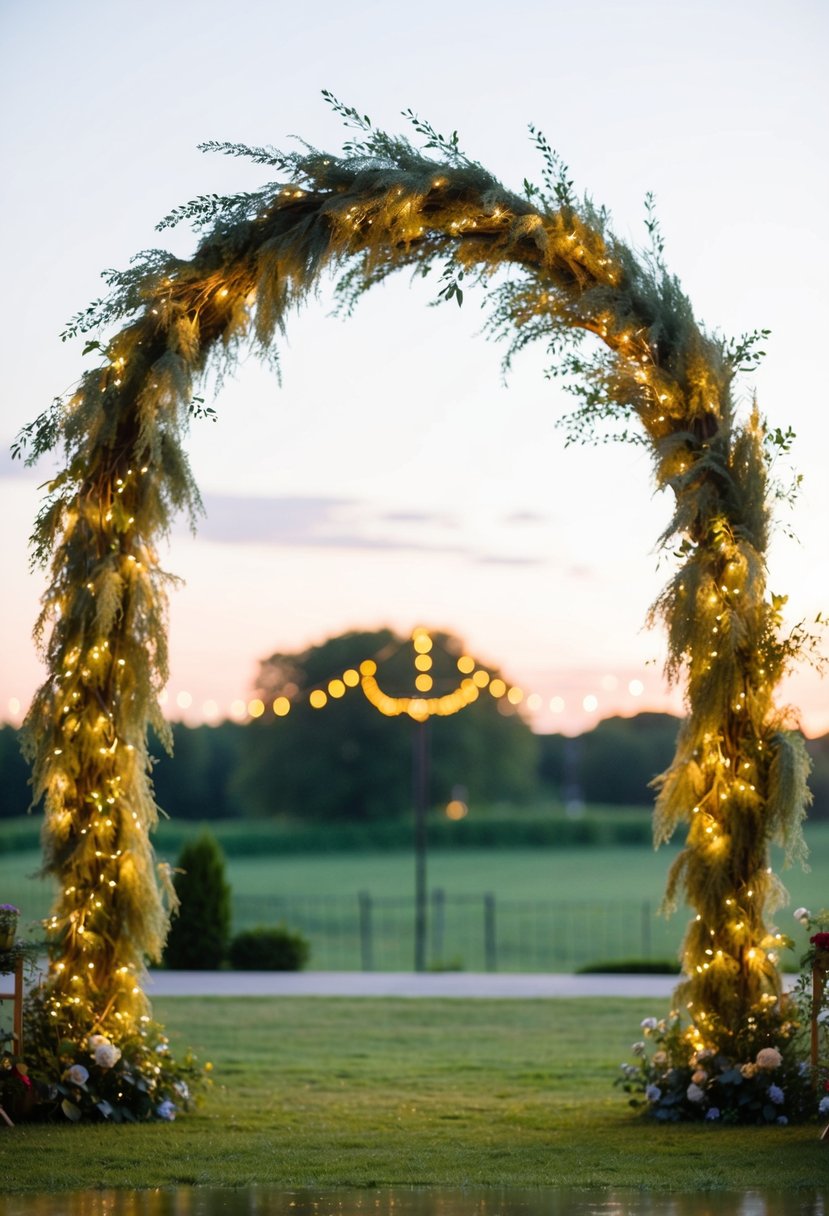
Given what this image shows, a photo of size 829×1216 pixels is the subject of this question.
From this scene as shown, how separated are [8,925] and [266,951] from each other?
27.7 feet

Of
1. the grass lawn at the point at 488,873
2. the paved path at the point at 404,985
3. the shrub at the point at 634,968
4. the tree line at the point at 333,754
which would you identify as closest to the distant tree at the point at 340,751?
the tree line at the point at 333,754

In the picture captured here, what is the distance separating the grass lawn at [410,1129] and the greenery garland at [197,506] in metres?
0.78

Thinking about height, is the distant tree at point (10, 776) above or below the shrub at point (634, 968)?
above

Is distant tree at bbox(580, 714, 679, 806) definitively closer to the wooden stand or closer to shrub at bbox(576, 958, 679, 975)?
shrub at bbox(576, 958, 679, 975)

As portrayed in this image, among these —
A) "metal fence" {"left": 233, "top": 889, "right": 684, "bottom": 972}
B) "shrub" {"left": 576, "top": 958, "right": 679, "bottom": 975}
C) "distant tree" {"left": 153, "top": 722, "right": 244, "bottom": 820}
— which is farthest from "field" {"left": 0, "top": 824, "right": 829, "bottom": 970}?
"distant tree" {"left": 153, "top": 722, "right": 244, "bottom": 820}

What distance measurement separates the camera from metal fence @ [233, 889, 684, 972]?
25.2m

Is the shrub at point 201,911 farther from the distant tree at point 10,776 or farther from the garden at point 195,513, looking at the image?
the distant tree at point 10,776

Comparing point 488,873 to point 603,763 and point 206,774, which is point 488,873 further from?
point 603,763

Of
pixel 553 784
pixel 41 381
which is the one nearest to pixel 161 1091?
pixel 41 381

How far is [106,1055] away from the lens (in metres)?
7.18

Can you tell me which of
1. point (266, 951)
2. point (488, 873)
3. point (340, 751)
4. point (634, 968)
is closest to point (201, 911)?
point (266, 951)

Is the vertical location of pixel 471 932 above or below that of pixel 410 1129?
below

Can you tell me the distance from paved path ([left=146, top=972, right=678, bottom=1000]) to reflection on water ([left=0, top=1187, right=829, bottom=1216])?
24.8 ft

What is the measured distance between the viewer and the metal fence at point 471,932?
25.2 m
